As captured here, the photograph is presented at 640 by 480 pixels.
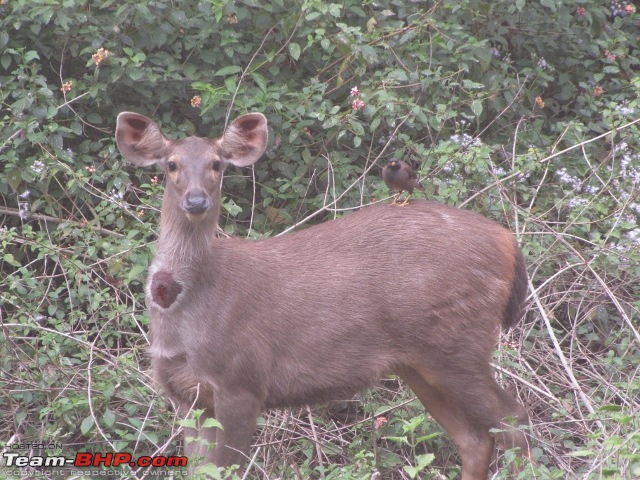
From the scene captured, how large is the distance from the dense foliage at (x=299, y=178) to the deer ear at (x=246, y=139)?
1198mm

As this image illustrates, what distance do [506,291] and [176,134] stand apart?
298cm

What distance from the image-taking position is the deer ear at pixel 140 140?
236 inches

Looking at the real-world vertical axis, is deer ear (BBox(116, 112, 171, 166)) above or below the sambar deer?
above

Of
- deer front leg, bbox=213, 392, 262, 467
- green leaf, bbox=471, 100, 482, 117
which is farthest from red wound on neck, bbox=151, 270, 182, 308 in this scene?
green leaf, bbox=471, 100, 482, 117

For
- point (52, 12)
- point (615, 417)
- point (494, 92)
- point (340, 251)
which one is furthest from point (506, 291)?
point (52, 12)

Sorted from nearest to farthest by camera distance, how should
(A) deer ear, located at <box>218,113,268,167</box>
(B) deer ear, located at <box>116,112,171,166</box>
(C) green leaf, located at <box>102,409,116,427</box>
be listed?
(B) deer ear, located at <box>116,112,171,166</box>
(A) deer ear, located at <box>218,113,268,167</box>
(C) green leaf, located at <box>102,409,116,427</box>

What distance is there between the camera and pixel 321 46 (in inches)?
316

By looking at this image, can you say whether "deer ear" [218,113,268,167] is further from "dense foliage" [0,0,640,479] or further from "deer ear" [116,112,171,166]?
"dense foliage" [0,0,640,479]

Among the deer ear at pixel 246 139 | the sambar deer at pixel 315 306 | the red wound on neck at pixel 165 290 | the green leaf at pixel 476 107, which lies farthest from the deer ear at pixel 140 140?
the green leaf at pixel 476 107

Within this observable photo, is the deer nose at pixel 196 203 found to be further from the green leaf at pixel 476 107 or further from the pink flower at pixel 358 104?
the green leaf at pixel 476 107

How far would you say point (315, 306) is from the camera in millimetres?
6000

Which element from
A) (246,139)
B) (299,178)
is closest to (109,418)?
(246,139)

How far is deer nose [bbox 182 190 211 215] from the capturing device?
560 cm

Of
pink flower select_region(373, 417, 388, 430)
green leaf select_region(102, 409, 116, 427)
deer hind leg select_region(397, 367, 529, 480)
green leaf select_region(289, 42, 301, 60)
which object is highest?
green leaf select_region(289, 42, 301, 60)
